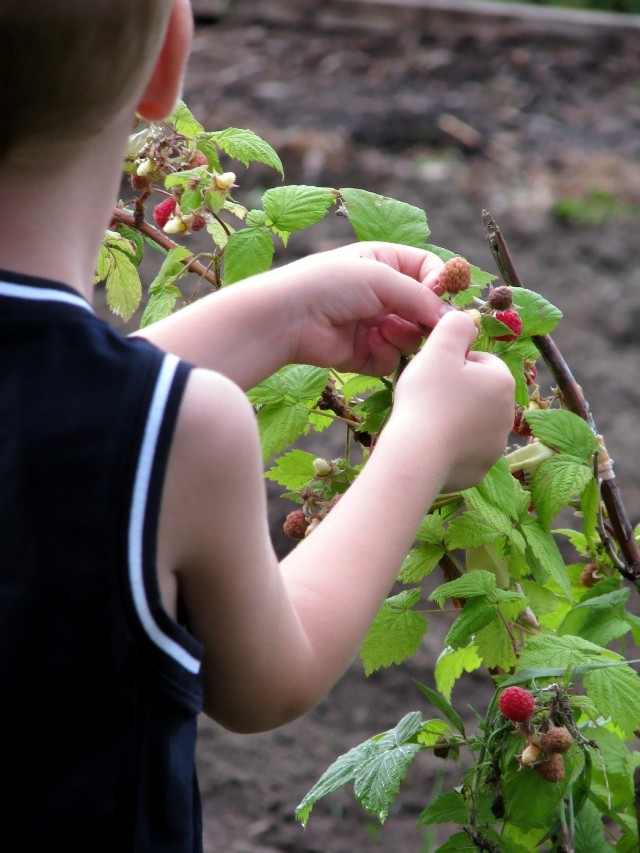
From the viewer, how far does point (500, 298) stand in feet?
3.38

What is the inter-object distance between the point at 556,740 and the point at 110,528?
530 mm

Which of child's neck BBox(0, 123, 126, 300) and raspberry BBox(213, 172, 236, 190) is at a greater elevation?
child's neck BBox(0, 123, 126, 300)

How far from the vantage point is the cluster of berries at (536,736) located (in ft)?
3.32

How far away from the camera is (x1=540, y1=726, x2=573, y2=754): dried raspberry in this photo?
39.4 inches

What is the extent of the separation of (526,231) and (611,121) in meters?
0.96

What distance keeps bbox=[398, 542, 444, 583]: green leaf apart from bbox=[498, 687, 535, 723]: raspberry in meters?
0.17

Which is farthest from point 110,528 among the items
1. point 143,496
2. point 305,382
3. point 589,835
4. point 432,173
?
point 432,173

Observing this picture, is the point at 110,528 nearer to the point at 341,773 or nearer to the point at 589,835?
the point at 341,773

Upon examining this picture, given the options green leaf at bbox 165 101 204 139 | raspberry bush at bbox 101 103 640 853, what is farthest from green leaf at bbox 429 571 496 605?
green leaf at bbox 165 101 204 139

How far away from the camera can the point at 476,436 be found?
934 mm

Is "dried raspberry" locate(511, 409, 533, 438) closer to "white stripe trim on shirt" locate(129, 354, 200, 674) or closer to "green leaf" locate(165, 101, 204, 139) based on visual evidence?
"green leaf" locate(165, 101, 204, 139)

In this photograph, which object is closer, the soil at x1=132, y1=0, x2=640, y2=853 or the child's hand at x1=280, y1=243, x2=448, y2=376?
the child's hand at x1=280, y1=243, x2=448, y2=376

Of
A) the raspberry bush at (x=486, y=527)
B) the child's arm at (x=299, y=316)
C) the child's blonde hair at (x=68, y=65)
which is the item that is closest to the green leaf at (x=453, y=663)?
the raspberry bush at (x=486, y=527)

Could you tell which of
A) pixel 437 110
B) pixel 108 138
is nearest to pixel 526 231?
pixel 437 110
